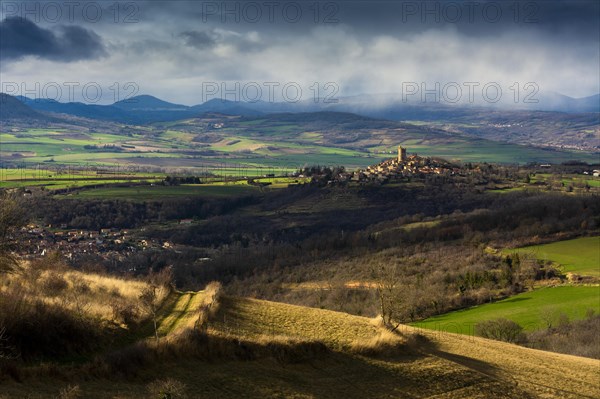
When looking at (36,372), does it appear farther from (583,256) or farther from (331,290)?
(583,256)

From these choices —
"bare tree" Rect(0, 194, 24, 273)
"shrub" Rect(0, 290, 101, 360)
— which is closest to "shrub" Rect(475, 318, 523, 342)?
"bare tree" Rect(0, 194, 24, 273)

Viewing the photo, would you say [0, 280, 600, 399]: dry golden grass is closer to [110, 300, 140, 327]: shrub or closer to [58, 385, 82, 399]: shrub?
[58, 385, 82, 399]: shrub

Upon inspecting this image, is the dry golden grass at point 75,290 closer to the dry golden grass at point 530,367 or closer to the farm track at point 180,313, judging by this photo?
the farm track at point 180,313

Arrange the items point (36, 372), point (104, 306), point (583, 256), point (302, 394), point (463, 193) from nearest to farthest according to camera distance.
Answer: point (36, 372), point (302, 394), point (104, 306), point (583, 256), point (463, 193)

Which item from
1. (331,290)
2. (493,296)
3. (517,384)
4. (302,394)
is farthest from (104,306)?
(493,296)

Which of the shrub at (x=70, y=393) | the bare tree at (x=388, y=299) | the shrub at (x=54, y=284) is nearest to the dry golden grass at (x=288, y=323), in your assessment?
the bare tree at (x=388, y=299)
